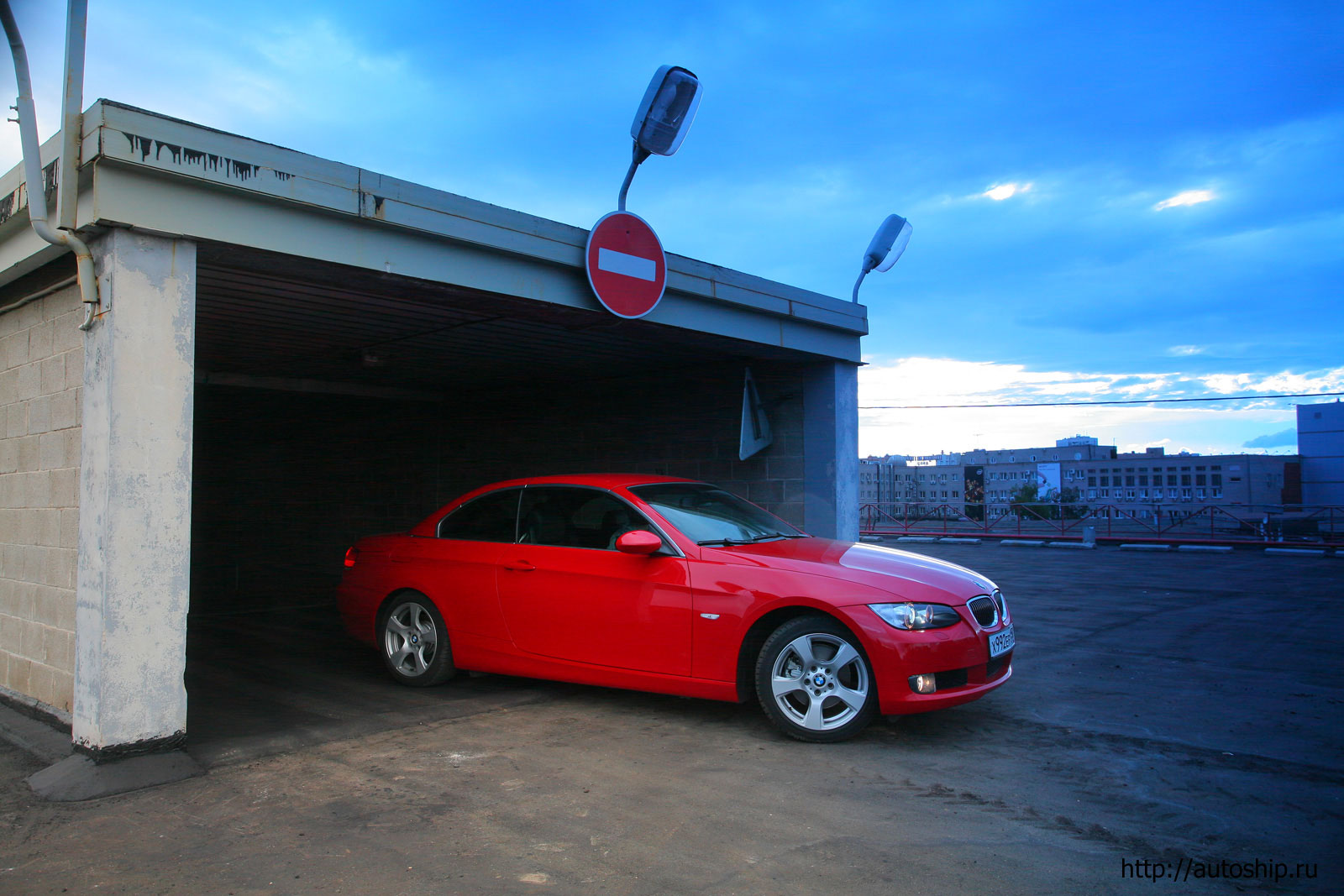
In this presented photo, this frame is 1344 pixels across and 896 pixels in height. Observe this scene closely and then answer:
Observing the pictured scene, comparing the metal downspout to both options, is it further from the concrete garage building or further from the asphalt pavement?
the asphalt pavement

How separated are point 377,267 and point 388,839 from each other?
332 cm

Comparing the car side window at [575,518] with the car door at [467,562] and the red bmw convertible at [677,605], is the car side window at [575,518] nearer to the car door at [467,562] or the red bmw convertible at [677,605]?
the red bmw convertible at [677,605]

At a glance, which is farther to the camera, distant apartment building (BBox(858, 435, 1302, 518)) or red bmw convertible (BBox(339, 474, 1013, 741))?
distant apartment building (BBox(858, 435, 1302, 518))

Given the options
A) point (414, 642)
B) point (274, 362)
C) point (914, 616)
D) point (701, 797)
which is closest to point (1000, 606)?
point (914, 616)

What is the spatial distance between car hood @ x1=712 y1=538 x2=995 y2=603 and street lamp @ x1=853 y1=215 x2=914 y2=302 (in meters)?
4.23

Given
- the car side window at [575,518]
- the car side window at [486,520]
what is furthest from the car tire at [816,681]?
the car side window at [486,520]

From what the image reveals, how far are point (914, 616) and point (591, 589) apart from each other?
76.3 inches

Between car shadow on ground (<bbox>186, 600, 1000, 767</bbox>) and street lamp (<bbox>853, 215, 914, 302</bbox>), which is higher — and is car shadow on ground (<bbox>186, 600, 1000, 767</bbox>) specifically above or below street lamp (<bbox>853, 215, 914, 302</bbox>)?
below

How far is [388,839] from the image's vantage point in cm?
348

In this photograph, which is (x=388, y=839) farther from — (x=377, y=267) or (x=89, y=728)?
(x=377, y=267)

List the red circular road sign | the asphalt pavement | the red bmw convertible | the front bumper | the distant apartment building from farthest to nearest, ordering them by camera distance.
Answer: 1. the distant apartment building
2. the red circular road sign
3. the red bmw convertible
4. the front bumper
5. the asphalt pavement

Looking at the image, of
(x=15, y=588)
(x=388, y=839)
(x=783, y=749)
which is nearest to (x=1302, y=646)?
(x=783, y=749)

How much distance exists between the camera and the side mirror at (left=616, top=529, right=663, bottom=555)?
511 cm

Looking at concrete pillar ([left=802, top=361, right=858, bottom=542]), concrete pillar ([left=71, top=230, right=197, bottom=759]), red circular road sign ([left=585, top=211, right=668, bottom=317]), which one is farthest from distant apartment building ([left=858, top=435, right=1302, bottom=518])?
concrete pillar ([left=71, top=230, right=197, bottom=759])
